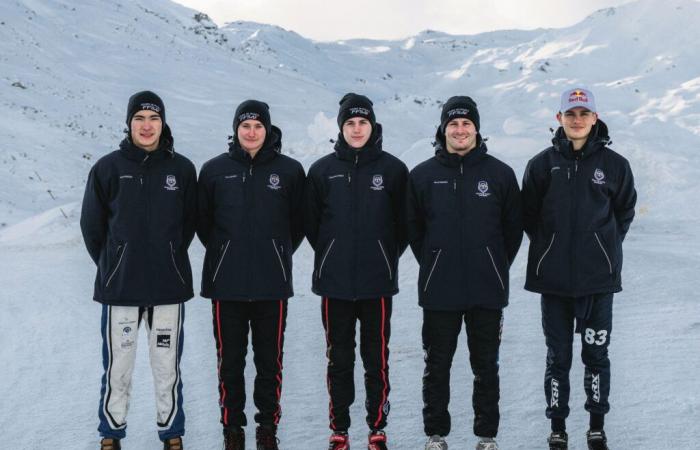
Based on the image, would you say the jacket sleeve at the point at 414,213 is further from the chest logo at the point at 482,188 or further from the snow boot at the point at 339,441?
the snow boot at the point at 339,441

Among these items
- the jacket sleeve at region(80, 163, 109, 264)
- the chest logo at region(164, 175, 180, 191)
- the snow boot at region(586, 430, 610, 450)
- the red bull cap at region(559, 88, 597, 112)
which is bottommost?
the snow boot at region(586, 430, 610, 450)

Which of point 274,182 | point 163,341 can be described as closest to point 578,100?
point 274,182

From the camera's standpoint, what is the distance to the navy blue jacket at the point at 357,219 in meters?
4.21

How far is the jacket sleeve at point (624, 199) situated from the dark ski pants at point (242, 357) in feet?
7.05

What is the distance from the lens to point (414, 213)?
4.23 m

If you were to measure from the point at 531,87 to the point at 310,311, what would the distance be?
953 inches

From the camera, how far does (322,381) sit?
553 cm

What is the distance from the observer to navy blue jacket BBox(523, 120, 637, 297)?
4090 mm

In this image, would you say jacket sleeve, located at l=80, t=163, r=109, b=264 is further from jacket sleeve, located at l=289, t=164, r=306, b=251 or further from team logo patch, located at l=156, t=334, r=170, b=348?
jacket sleeve, located at l=289, t=164, r=306, b=251

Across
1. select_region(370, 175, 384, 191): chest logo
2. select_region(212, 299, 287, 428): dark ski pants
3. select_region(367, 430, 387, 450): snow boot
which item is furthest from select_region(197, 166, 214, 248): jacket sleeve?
select_region(367, 430, 387, 450): snow boot

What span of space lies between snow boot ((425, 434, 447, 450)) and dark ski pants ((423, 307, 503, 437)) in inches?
1.0

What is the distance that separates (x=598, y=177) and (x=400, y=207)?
3.94ft

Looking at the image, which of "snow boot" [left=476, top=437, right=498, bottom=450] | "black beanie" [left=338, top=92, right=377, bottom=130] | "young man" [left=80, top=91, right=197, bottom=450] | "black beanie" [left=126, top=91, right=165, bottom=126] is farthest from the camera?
"black beanie" [left=338, top=92, right=377, bottom=130]

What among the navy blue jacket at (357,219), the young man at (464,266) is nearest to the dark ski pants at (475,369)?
the young man at (464,266)
